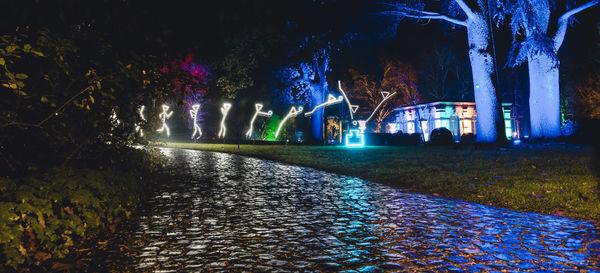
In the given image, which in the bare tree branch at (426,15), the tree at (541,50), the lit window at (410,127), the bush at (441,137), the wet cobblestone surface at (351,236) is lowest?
the wet cobblestone surface at (351,236)

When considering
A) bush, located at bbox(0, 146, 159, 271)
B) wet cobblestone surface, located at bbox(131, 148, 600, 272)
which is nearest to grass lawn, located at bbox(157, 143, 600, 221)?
wet cobblestone surface, located at bbox(131, 148, 600, 272)

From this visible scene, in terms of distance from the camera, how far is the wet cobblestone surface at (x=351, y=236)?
4648mm

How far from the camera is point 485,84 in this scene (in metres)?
21.0

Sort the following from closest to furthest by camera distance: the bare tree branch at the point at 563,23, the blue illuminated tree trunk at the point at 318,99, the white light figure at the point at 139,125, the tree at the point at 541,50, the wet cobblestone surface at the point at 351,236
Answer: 1. the wet cobblestone surface at the point at 351,236
2. the white light figure at the point at 139,125
3. the tree at the point at 541,50
4. the bare tree branch at the point at 563,23
5. the blue illuminated tree trunk at the point at 318,99

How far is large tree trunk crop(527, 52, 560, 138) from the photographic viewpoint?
22766 mm

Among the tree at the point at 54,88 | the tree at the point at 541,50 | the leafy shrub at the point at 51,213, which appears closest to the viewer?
the leafy shrub at the point at 51,213

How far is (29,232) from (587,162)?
1444 cm

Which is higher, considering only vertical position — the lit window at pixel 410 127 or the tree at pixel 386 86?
the tree at pixel 386 86

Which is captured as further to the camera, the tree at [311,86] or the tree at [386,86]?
the tree at [386,86]

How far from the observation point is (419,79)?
205 feet

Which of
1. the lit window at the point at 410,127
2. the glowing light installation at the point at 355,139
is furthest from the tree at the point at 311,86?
the lit window at the point at 410,127

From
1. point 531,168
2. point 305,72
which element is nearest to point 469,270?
point 531,168

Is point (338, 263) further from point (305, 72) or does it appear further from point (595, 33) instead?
point (595, 33)

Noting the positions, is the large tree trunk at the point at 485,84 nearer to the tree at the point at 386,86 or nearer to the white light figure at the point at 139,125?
the white light figure at the point at 139,125
